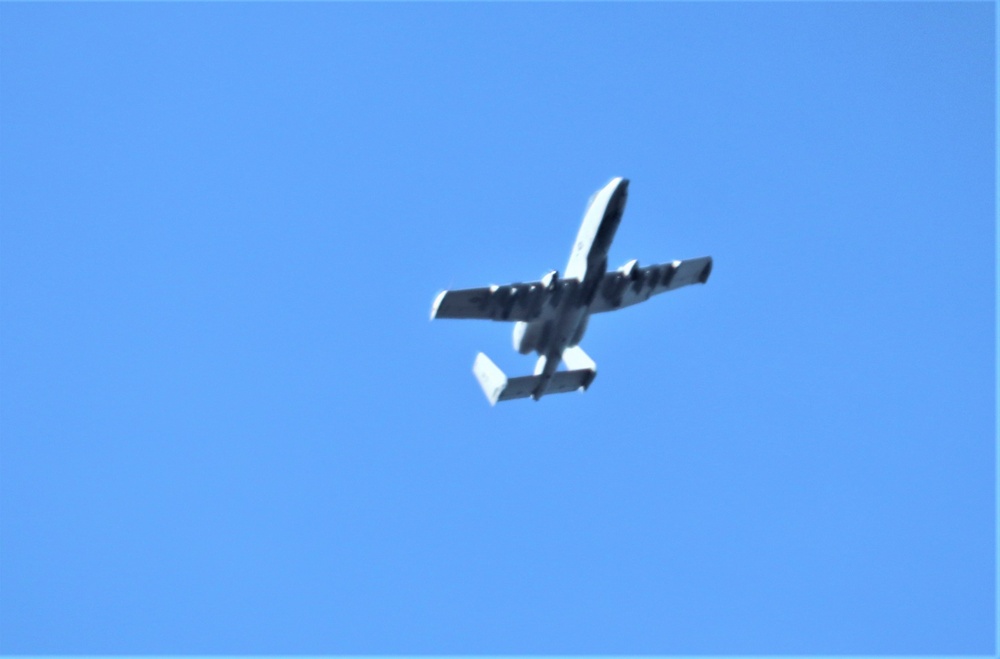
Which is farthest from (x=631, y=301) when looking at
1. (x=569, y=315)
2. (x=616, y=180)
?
(x=616, y=180)

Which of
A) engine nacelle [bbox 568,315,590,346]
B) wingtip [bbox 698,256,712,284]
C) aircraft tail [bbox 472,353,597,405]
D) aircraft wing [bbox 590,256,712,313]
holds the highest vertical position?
wingtip [bbox 698,256,712,284]

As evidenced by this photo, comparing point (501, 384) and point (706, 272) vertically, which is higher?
point (706, 272)

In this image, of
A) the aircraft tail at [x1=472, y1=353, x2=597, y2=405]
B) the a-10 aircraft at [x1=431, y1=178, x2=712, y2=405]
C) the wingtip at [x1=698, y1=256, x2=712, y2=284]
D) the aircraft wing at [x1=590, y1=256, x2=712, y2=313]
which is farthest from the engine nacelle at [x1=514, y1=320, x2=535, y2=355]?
the wingtip at [x1=698, y1=256, x2=712, y2=284]

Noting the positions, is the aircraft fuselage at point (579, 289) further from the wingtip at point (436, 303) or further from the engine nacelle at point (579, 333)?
the wingtip at point (436, 303)

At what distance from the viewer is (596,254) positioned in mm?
46594

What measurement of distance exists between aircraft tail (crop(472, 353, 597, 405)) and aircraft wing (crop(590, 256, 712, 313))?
2952 millimetres

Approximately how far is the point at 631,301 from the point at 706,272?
3.94 metres

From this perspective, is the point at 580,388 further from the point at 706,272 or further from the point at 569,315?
the point at 706,272

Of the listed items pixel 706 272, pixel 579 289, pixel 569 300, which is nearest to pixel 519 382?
pixel 569 300

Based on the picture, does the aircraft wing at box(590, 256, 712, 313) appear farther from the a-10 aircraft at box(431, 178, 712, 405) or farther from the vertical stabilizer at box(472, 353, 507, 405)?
the vertical stabilizer at box(472, 353, 507, 405)

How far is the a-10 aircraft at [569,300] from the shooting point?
152 feet

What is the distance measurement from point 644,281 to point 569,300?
410 centimetres

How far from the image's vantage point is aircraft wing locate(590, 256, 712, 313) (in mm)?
48812

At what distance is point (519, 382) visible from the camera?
49.8 meters
